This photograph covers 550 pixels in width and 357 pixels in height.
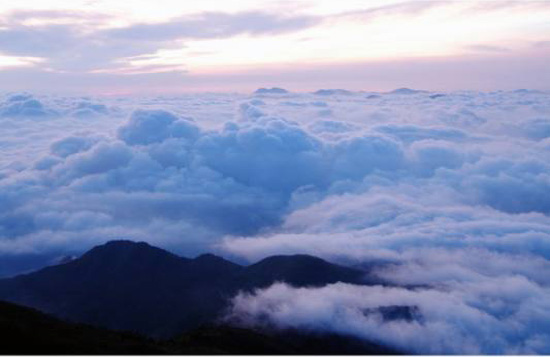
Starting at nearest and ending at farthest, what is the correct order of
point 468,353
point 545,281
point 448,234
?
point 468,353 < point 545,281 < point 448,234

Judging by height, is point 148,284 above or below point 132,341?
above

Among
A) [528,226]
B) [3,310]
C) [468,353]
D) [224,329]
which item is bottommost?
[468,353]

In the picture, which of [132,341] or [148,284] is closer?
[132,341]

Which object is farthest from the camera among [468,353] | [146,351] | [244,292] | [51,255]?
[51,255]

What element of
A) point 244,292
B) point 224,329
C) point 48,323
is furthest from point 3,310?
point 244,292

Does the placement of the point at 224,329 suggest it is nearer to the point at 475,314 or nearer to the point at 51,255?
the point at 475,314
